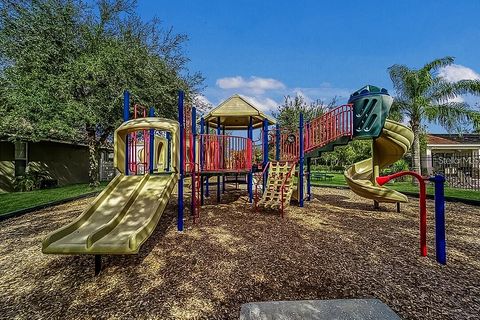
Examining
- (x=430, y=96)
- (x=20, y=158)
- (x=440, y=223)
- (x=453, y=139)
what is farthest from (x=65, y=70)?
(x=453, y=139)

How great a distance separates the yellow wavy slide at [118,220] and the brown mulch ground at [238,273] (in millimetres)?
541

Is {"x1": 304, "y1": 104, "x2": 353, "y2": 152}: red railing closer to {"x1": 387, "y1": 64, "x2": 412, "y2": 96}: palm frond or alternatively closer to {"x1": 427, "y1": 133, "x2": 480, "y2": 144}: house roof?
{"x1": 387, "y1": 64, "x2": 412, "y2": 96}: palm frond

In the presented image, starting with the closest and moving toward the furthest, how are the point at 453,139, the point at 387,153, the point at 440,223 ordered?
1. the point at 440,223
2. the point at 387,153
3. the point at 453,139

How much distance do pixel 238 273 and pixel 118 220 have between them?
2.28m

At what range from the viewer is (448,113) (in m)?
15.1

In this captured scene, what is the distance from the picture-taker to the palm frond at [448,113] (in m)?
14.9

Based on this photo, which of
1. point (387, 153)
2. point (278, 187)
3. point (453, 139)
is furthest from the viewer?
point (453, 139)

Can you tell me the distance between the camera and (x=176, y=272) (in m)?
3.77

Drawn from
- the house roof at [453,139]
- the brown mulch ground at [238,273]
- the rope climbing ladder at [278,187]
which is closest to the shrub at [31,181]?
the brown mulch ground at [238,273]

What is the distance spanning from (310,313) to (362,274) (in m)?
1.99

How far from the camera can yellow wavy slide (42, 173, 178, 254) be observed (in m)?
3.43

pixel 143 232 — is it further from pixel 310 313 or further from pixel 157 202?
pixel 310 313

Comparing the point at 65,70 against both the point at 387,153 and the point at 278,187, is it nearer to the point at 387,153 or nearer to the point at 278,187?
the point at 278,187

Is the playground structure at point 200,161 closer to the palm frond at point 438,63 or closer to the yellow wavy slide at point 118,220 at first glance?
the yellow wavy slide at point 118,220
